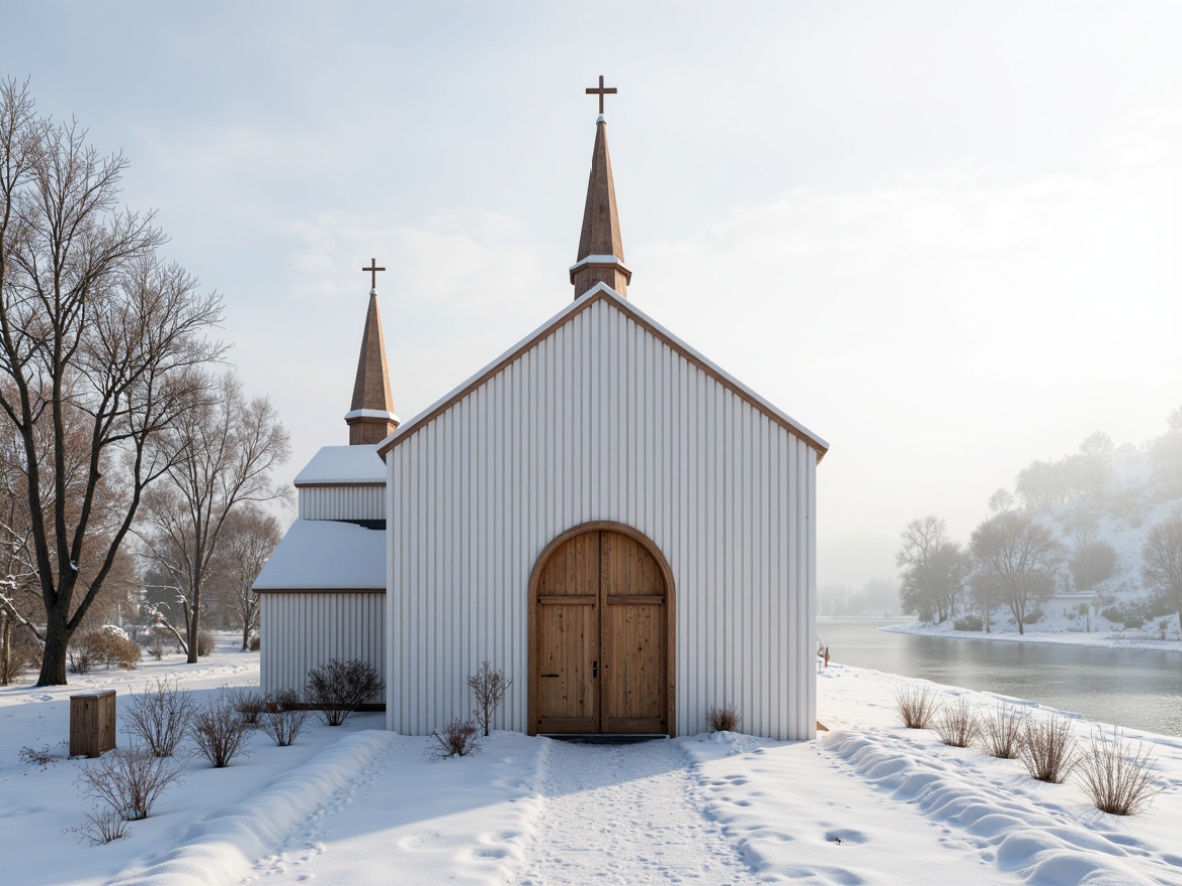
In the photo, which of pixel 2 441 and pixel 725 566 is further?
pixel 2 441

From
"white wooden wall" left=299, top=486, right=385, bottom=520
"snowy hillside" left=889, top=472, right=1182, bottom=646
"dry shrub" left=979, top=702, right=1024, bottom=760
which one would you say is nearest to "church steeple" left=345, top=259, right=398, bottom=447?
"white wooden wall" left=299, top=486, right=385, bottom=520

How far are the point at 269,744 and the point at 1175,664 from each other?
4122cm

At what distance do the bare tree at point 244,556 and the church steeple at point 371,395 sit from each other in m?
20.5

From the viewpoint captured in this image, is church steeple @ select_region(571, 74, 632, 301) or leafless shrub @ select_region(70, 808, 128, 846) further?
church steeple @ select_region(571, 74, 632, 301)

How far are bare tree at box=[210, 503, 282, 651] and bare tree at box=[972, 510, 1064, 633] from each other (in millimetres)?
58713

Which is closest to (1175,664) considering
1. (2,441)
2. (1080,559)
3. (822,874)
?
(822,874)

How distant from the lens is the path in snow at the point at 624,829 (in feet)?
21.7

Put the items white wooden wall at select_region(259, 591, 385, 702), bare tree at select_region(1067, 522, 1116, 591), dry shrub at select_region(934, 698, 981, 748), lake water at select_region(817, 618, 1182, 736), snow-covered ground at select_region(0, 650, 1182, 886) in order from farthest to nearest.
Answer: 1. bare tree at select_region(1067, 522, 1116, 591)
2. lake water at select_region(817, 618, 1182, 736)
3. white wooden wall at select_region(259, 591, 385, 702)
4. dry shrub at select_region(934, 698, 981, 748)
5. snow-covered ground at select_region(0, 650, 1182, 886)

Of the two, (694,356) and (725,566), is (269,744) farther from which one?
(694,356)

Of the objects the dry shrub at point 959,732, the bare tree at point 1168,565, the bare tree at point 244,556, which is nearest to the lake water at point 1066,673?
the dry shrub at point 959,732

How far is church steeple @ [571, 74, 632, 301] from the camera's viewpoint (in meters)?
16.2

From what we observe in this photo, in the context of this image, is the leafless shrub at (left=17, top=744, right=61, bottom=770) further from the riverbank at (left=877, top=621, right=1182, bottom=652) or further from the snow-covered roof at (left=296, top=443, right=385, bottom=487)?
the riverbank at (left=877, top=621, right=1182, bottom=652)

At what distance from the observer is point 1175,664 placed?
126ft

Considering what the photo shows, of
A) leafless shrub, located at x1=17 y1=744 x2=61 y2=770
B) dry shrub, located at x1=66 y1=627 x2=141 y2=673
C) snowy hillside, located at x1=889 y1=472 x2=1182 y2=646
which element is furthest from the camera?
snowy hillside, located at x1=889 y1=472 x2=1182 y2=646
